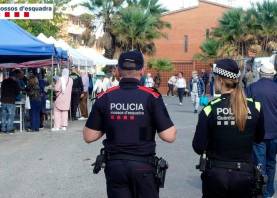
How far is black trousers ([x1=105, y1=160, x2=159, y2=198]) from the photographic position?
5.00 m

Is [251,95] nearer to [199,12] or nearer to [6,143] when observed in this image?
[6,143]

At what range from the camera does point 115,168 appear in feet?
16.5

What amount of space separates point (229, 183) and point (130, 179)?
2.60 ft

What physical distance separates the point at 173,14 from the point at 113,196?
211 ft

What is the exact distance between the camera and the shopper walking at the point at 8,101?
56.7 ft

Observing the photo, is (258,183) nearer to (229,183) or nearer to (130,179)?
(229,183)

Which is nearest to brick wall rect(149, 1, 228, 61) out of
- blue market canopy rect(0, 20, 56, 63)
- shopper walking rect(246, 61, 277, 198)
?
blue market canopy rect(0, 20, 56, 63)

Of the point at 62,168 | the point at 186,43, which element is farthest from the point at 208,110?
the point at 186,43

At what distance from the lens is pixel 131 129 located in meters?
5.06

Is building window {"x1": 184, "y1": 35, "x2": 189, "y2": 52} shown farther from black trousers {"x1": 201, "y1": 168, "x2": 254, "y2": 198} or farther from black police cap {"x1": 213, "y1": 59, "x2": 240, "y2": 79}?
black trousers {"x1": 201, "y1": 168, "x2": 254, "y2": 198}

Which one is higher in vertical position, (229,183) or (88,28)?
(88,28)

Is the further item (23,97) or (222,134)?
Answer: (23,97)

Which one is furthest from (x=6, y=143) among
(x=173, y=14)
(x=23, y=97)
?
(x=173, y=14)

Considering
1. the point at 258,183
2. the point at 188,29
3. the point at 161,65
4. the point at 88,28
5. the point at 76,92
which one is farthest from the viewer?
the point at 188,29
